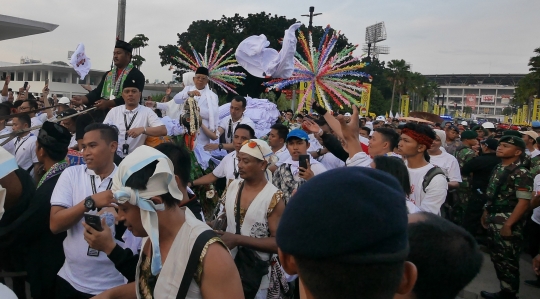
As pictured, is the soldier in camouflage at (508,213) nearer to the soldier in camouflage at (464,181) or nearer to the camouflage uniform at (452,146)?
the soldier in camouflage at (464,181)

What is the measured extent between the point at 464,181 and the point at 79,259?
726cm

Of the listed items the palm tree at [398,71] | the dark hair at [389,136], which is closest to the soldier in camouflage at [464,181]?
the dark hair at [389,136]

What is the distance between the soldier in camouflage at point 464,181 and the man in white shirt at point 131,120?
5887 millimetres

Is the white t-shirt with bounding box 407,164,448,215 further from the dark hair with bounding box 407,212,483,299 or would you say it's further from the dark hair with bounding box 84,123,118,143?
the dark hair with bounding box 84,123,118,143

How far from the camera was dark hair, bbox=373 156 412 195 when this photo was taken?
3.42 meters

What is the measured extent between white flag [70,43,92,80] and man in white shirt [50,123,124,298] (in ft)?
12.7

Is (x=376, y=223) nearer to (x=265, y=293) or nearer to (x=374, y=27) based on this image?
(x=265, y=293)

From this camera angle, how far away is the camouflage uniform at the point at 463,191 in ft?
27.1

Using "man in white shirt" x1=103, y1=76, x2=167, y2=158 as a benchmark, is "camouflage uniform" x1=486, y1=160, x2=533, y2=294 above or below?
below

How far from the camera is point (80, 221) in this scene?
3.08m

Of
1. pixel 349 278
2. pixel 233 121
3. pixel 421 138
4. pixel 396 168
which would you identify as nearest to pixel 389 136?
pixel 421 138

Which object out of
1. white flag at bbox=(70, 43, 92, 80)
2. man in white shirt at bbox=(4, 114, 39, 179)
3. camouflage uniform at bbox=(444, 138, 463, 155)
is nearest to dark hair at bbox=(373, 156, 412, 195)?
man in white shirt at bbox=(4, 114, 39, 179)

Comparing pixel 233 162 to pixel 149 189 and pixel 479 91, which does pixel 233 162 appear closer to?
pixel 149 189

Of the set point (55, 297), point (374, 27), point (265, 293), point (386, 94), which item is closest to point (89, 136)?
point (55, 297)
